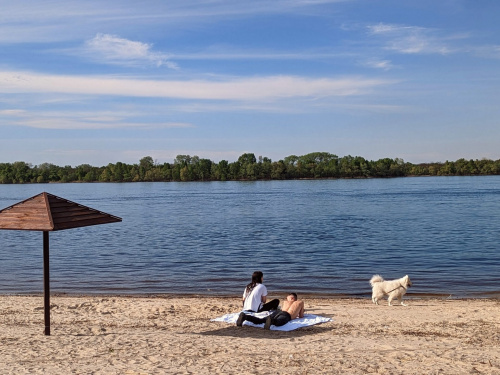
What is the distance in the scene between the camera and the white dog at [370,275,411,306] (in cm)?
1495

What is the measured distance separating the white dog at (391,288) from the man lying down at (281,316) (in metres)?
3.42

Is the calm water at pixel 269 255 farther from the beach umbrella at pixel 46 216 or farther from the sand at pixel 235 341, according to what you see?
the beach umbrella at pixel 46 216

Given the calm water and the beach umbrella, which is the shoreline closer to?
the calm water

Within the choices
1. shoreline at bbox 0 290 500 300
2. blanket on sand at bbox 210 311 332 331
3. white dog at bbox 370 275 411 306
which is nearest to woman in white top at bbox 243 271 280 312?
blanket on sand at bbox 210 311 332 331

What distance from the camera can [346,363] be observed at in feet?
29.8

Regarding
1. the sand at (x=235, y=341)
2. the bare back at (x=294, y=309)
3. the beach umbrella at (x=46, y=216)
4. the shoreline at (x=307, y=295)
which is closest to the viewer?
the sand at (x=235, y=341)

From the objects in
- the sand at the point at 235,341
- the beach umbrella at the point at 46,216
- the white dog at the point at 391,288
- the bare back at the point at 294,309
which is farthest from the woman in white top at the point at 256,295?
the white dog at the point at 391,288

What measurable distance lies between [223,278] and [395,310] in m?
8.72

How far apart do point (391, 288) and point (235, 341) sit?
5894 mm

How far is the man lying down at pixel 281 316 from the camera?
11883 millimetres

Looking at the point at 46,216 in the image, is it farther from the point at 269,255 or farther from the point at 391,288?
the point at 269,255

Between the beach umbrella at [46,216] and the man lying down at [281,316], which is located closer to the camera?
the beach umbrella at [46,216]

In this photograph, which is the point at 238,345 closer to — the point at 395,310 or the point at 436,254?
the point at 395,310

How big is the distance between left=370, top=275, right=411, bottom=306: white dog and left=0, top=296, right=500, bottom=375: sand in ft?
1.08
